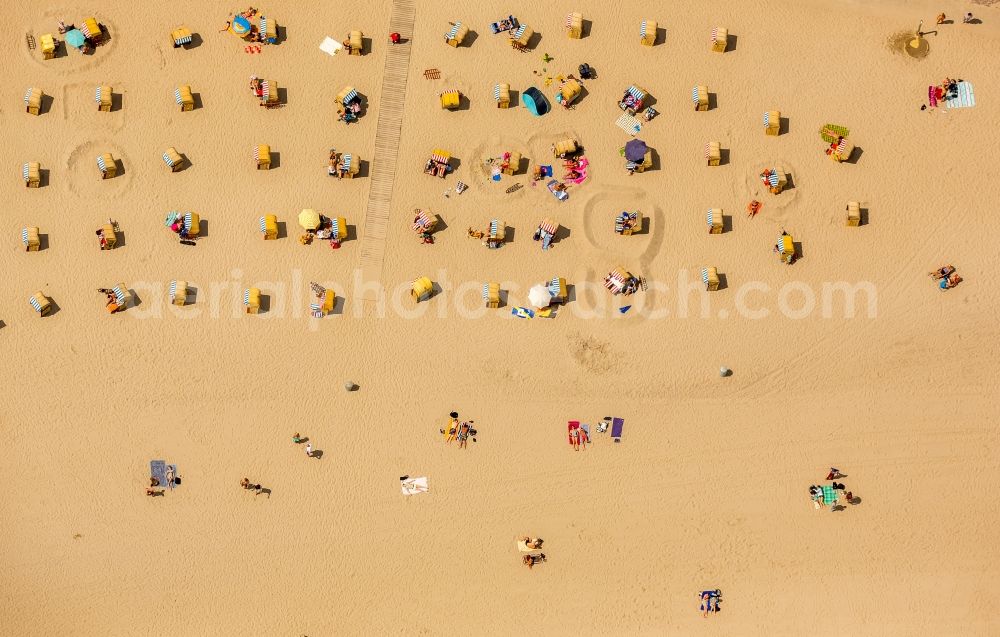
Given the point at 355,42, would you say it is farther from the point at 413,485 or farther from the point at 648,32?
the point at 413,485

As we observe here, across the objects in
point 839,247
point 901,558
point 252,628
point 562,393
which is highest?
point 839,247

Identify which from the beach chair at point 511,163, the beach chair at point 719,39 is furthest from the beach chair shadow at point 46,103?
the beach chair at point 719,39

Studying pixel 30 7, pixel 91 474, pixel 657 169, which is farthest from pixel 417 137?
pixel 91 474

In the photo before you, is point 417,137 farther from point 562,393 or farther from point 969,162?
point 969,162

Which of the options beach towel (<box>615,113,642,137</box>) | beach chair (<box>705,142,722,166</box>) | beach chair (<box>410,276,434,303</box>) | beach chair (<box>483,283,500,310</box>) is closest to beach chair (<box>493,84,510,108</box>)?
beach towel (<box>615,113,642,137</box>)

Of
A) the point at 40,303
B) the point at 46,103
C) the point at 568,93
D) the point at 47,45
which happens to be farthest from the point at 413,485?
the point at 47,45

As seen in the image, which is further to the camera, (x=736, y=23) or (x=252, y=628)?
(x=736, y=23)

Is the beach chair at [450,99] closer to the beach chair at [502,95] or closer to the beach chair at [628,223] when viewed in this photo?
the beach chair at [502,95]

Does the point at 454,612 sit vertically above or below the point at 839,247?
below
